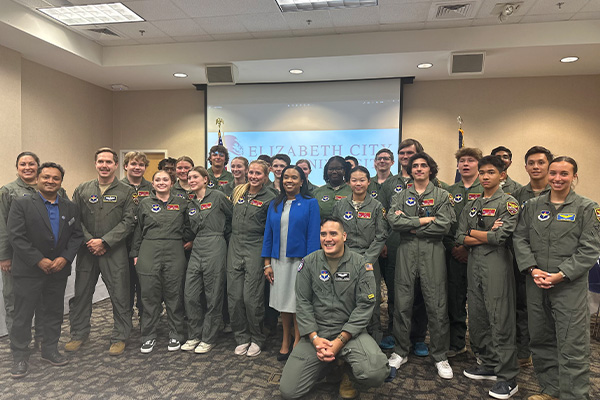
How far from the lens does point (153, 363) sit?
122 inches

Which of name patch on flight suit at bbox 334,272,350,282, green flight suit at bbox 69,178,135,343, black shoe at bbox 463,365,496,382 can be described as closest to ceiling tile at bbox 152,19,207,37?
green flight suit at bbox 69,178,135,343

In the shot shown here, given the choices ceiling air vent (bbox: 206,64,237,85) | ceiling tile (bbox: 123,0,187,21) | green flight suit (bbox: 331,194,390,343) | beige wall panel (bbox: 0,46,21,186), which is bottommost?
green flight suit (bbox: 331,194,390,343)

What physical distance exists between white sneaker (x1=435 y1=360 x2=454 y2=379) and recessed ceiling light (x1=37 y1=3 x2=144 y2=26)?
200 inches

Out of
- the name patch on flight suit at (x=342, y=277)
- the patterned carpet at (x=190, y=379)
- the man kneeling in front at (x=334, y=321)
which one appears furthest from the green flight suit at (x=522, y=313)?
the name patch on flight suit at (x=342, y=277)

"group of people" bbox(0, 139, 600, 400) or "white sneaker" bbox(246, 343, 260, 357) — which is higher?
"group of people" bbox(0, 139, 600, 400)

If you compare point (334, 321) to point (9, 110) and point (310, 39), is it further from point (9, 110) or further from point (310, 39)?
point (9, 110)

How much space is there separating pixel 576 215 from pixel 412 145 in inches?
61.6

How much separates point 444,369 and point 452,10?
4031 millimetres

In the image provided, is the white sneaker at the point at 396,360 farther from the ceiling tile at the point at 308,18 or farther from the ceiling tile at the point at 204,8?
the ceiling tile at the point at 204,8

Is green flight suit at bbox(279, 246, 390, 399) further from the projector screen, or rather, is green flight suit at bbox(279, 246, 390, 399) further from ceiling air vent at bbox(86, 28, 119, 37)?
ceiling air vent at bbox(86, 28, 119, 37)

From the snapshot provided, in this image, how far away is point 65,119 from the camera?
655cm

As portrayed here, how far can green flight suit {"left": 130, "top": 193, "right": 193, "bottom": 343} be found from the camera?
10.8ft

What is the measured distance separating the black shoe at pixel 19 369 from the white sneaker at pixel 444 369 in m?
3.15

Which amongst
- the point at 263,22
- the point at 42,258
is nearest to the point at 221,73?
the point at 263,22
